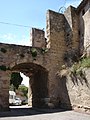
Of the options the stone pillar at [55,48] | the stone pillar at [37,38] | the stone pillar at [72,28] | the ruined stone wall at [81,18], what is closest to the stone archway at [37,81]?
the stone pillar at [55,48]

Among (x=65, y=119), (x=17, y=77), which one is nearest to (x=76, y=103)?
(x=65, y=119)

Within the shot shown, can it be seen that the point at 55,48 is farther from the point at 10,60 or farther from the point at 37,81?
the point at 10,60

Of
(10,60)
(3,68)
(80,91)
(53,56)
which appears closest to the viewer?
(80,91)

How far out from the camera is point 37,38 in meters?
17.7

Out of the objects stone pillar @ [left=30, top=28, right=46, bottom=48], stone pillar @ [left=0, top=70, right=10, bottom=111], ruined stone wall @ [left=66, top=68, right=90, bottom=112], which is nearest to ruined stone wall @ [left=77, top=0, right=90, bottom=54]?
ruined stone wall @ [left=66, top=68, right=90, bottom=112]

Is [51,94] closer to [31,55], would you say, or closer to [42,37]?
[31,55]

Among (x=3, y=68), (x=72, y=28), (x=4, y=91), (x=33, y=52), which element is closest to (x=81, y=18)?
(x=72, y=28)

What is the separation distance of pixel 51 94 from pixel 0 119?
5.62 meters

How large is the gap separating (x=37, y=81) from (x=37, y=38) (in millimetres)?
3516

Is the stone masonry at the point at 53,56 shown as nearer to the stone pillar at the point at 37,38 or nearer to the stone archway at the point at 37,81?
the stone archway at the point at 37,81

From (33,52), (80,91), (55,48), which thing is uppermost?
(55,48)

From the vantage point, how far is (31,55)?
14344 millimetres

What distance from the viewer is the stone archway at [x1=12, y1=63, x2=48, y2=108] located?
14.9 m

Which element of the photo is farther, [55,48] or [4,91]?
[55,48]
